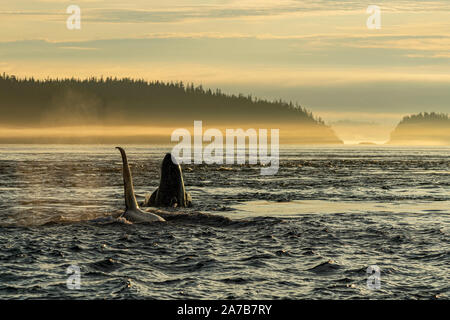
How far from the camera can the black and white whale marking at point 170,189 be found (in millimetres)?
26906

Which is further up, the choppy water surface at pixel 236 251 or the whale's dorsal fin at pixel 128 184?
the whale's dorsal fin at pixel 128 184

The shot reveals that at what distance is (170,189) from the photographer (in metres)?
27.1

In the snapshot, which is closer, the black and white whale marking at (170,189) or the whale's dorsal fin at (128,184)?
the whale's dorsal fin at (128,184)

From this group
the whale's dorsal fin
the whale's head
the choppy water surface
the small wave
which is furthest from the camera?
the whale's head

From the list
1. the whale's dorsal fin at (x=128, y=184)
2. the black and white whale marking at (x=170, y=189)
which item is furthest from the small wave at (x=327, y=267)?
the black and white whale marking at (x=170, y=189)

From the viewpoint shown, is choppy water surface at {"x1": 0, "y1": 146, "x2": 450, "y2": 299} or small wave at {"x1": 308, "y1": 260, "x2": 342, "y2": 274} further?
small wave at {"x1": 308, "y1": 260, "x2": 342, "y2": 274}

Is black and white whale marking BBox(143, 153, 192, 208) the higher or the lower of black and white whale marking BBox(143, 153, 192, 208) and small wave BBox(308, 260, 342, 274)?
the higher

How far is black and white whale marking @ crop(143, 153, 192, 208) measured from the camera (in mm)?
26906

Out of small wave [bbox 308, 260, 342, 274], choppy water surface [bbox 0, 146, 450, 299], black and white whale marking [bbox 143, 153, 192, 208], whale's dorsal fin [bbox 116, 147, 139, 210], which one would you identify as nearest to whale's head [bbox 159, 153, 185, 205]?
black and white whale marking [bbox 143, 153, 192, 208]

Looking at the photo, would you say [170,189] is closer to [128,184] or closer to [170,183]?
[170,183]

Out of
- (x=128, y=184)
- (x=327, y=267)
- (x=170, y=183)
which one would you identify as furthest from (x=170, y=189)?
(x=327, y=267)

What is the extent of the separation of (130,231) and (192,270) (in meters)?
5.76

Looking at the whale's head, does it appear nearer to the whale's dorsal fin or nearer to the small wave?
the whale's dorsal fin

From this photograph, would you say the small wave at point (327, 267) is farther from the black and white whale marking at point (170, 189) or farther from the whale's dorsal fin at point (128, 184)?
the black and white whale marking at point (170, 189)
